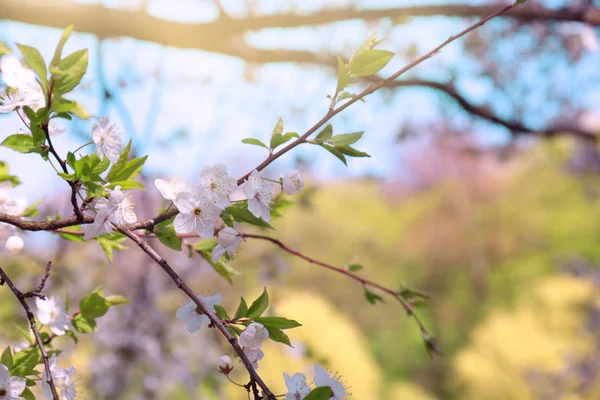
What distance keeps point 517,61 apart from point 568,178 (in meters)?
4.98

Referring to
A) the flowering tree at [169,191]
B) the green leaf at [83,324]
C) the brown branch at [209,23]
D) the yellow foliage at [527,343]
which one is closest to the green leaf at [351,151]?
the flowering tree at [169,191]

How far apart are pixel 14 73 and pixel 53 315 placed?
0.24 m

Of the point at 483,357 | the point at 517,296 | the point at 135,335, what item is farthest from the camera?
the point at 517,296

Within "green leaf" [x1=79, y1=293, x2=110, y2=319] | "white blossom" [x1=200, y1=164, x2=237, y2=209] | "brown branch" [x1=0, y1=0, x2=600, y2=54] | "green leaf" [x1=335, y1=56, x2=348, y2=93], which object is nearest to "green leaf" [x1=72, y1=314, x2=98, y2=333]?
"green leaf" [x1=79, y1=293, x2=110, y2=319]

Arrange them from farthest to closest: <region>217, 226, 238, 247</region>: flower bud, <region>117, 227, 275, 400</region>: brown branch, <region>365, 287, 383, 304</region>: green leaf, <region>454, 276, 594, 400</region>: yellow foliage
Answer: <region>454, 276, 594, 400</region>: yellow foliage < <region>365, 287, 383, 304</region>: green leaf < <region>217, 226, 238, 247</region>: flower bud < <region>117, 227, 275, 400</region>: brown branch

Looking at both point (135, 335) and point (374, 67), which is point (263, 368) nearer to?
point (135, 335)

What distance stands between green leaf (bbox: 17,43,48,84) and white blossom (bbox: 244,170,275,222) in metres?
0.17

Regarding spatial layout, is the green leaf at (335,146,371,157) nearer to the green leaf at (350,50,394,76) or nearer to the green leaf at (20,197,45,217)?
the green leaf at (350,50,394,76)

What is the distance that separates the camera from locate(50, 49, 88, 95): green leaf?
37cm

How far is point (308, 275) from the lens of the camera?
7055 millimetres

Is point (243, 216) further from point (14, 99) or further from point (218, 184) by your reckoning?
point (14, 99)

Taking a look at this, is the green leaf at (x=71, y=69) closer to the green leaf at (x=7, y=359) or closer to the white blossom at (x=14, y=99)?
the white blossom at (x=14, y=99)

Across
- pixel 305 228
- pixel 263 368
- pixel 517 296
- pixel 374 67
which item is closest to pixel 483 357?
pixel 517 296

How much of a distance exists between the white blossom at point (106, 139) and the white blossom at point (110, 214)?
1.3 inches
